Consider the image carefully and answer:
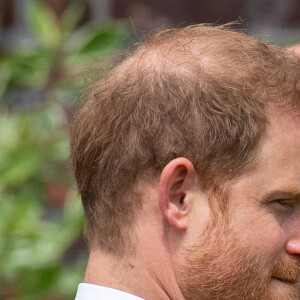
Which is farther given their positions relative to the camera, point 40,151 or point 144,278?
point 40,151

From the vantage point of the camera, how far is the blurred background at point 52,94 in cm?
356

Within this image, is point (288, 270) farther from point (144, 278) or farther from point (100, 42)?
point (100, 42)

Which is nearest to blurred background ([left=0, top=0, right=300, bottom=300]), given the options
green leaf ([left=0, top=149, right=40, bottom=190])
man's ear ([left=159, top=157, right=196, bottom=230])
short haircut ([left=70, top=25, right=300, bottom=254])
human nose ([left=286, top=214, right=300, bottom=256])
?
green leaf ([left=0, top=149, right=40, bottom=190])

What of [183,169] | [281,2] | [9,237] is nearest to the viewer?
[183,169]

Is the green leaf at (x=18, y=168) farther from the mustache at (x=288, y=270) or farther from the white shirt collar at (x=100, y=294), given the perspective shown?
the mustache at (x=288, y=270)

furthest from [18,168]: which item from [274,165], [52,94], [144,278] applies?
[274,165]

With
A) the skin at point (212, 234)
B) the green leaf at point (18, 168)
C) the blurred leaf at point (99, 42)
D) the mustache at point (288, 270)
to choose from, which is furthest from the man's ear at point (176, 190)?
the blurred leaf at point (99, 42)

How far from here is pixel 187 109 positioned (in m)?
2.59

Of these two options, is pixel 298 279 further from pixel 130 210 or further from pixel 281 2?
pixel 281 2

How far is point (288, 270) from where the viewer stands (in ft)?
8.71

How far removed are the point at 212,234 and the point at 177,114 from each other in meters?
0.26

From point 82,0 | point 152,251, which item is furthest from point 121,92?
point 82,0

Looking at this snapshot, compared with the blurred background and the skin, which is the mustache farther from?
the blurred background

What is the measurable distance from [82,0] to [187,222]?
1.66 meters
